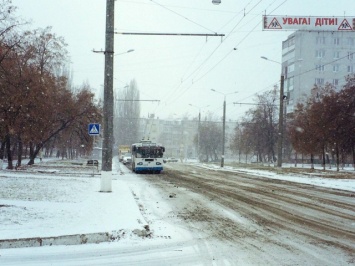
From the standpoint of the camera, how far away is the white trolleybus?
3300cm

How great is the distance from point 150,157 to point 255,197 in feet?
59.9

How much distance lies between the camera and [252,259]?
6.52 m

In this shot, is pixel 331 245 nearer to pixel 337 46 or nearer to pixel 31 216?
pixel 31 216

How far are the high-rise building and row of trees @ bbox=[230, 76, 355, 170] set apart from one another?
2277cm

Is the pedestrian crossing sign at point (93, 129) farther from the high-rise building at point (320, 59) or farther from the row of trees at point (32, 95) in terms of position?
the high-rise building at point (320, 59)

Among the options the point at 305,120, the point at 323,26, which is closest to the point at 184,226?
the point at 323,26

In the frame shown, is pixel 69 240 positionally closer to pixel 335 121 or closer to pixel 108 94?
pixel 108 94

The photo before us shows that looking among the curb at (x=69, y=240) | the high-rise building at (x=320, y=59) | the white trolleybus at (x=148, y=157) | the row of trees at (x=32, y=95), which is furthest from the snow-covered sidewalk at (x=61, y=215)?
the high-rise building at (x=320, y=59)

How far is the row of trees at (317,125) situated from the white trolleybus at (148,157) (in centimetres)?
1613

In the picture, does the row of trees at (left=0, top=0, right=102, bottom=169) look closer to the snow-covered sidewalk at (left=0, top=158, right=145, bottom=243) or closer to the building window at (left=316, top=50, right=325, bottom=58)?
the snow-covered sidewalk at (left=0, top=158, right=145, bottom=243)

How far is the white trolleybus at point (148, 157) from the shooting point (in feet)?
108

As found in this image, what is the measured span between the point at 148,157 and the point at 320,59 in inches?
2316

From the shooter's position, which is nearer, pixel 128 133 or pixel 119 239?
pixel 119 239

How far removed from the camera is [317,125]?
39.0 metres
